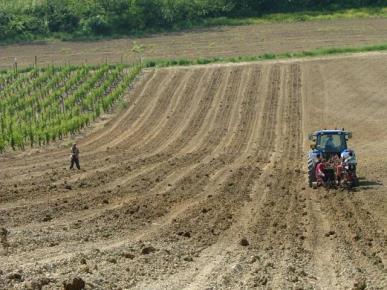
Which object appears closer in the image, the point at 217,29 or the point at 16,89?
the point at 16,89

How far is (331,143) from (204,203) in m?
6.26

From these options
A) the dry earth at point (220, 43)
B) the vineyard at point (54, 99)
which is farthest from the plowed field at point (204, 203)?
the dry earth at point (220, 43)

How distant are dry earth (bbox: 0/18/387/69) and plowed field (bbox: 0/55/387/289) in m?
13.2

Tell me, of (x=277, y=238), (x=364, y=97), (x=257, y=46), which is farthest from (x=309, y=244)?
(x=257, y=46)

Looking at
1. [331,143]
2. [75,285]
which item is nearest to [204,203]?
[331,143]

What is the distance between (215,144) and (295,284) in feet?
71.4

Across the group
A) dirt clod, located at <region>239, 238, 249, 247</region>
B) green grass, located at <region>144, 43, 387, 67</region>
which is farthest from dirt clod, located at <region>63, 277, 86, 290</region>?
green grass, located at <region>144, 43, 387, 67</region>

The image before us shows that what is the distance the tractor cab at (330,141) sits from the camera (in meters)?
25.2

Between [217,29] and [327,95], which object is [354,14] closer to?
[217,29]

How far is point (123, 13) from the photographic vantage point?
2879 inches

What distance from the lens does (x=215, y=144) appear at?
114ft

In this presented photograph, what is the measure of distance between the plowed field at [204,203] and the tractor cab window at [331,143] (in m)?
1.33

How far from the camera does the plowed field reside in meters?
13.8

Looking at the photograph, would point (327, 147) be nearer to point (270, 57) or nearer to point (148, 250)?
point (148, 250)
